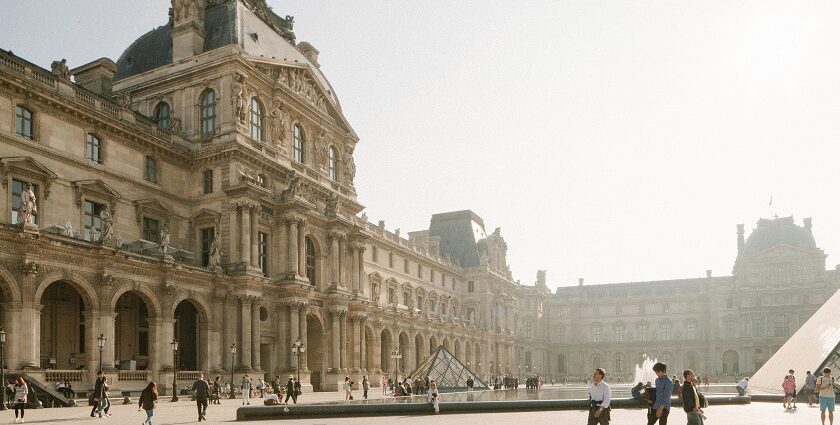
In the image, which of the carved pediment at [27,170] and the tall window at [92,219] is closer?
the carved pediment at [27,170]

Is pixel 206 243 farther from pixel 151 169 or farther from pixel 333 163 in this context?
pixel 333 163

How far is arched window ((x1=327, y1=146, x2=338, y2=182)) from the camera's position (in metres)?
52.5

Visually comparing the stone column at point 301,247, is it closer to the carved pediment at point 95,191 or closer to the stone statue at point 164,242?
the stone statue at point 164,242

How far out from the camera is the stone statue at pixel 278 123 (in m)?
45.1

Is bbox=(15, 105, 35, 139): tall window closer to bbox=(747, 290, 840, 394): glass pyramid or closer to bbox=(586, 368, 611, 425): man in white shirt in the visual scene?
bbox=(586, 368, 611, 425): man in white shirt

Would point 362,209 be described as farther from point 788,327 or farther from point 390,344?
point 788,327

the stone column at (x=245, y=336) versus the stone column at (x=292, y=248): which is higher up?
the stone column at (x=292, y=248)

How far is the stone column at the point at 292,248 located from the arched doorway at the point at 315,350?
4.62 meters

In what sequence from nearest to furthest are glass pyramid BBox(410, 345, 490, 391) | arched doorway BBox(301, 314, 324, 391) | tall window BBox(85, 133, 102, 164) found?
tall window BBox(85, 133, 102, 164)
arched doorway BBox(301, 314, 324, 391)
glass pyramid BBox(410, 345, 490, 391)

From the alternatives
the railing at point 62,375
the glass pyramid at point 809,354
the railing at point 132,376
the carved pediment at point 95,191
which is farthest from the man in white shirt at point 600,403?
the carved pediment at point 95,191

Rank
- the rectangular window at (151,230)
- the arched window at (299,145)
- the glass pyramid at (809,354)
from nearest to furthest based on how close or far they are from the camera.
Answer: the glass pyramid at (809,354) → the rectangular window at (151,230) → the arched window at (299,145)

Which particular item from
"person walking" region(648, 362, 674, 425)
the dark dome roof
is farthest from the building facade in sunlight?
the dark dome roof

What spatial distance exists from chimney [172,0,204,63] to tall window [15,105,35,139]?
1224 centimetres

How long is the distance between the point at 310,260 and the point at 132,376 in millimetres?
16524
